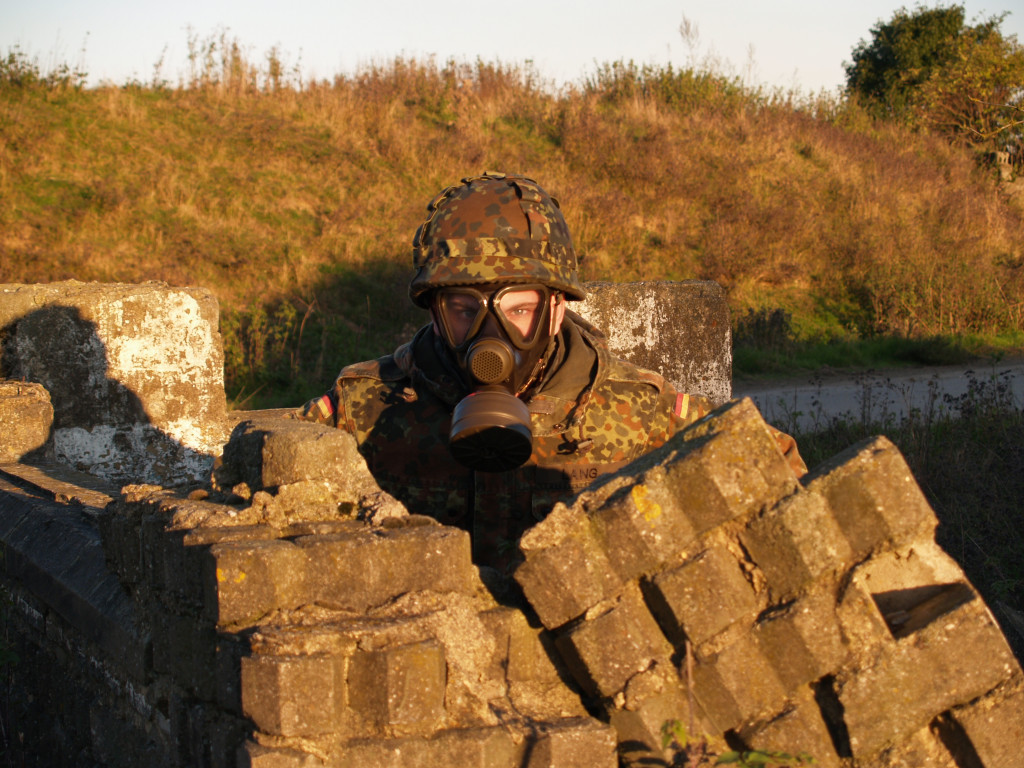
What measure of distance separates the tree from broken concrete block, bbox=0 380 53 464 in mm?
19768

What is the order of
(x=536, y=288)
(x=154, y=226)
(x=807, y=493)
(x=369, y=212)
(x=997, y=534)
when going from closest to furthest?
(x=807, y=493), (x=536, y=288), (x=997, y=534), (x=154, y=226), (x=369, y=212)

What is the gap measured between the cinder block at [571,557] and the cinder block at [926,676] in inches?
18.9

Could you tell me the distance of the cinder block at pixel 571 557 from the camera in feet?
6.15

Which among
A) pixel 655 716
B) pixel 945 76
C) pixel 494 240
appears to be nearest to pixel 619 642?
pixel 655 716

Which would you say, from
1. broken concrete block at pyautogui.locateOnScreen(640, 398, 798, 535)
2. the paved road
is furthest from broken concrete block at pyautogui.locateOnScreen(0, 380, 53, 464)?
the paved road

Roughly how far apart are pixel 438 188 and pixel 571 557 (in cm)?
1453

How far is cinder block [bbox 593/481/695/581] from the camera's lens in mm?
1839

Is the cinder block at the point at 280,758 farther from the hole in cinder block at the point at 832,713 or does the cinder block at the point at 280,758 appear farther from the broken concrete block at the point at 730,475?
the hole in cinder block at the point at 832,713

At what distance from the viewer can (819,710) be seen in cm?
182

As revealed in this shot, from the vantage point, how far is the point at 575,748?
1.86 m

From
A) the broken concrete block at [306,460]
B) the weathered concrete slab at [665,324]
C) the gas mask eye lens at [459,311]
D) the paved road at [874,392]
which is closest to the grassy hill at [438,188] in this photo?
the paved road at [874,392]

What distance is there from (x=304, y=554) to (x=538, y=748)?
23.1 inches

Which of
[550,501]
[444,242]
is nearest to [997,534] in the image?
[550,501]

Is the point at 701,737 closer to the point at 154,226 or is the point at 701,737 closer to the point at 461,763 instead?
the point at 461,763
